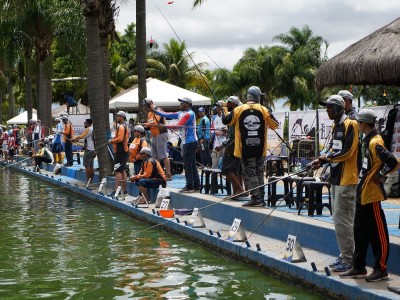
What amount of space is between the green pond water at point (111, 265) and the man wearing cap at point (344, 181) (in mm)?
652

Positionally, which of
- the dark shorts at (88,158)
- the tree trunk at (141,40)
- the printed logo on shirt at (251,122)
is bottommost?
the dark shorts at (88,158)

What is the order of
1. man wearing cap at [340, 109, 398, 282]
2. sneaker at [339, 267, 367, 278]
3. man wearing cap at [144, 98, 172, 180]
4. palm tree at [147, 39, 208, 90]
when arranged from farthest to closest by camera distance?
palm tree at [147, 39, 208, 90] < man wearing cap at [144, 98, 172, 180] < sneaker at [339, 267, 367, 278] < man wearing cap at [340, 109, 398, 282]

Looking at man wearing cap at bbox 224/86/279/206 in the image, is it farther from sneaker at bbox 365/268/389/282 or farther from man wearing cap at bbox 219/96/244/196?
sneaker at bbox 365/268/389/282

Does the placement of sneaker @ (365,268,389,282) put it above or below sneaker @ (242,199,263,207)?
below

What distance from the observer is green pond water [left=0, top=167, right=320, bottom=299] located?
10680 mm

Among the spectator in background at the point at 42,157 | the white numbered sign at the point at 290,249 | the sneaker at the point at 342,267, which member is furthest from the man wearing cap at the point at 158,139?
the spectator in background at the point at 42,157

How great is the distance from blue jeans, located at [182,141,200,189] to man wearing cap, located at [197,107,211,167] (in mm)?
4667

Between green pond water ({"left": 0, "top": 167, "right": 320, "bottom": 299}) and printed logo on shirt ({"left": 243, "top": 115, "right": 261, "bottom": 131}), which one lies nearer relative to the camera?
green pond water ({"left": 0, "top": 167, "right": 320, "bottom": 299})

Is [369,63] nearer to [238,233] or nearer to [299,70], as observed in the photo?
[238,233]

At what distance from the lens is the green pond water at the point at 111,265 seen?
1068cm

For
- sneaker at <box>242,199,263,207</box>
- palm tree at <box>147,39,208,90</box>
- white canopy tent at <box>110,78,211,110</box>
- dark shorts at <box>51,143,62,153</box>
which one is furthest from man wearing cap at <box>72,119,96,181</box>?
palm tree at <box>147,39,208,90</box>

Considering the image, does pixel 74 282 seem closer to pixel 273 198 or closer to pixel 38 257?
pixel 38 257

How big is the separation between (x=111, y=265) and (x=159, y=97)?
1857 cm

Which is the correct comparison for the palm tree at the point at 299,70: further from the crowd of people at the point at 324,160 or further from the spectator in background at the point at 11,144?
the crowd of people at the point at 324,160
